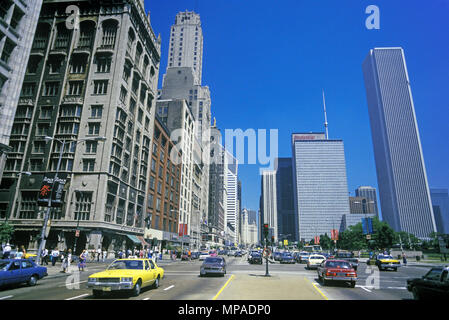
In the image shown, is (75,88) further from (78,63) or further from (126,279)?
(126,279)

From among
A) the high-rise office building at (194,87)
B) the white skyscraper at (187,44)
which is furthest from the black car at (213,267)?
the white skyscraper at (187,44)

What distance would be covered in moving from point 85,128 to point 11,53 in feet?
51.9

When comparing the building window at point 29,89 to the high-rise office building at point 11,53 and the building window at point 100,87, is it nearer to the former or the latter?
the building window at point 100,87

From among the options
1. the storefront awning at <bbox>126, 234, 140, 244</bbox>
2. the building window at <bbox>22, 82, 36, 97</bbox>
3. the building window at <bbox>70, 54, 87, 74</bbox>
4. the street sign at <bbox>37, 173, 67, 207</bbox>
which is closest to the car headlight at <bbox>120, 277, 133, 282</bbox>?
the street sign at <bbox>37, 173, 67, 207</bbox>

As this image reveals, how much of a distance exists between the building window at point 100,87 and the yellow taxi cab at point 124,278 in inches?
1623

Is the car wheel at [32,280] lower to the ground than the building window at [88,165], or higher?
lower

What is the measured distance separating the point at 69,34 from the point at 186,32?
117807 mm

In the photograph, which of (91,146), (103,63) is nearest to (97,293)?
(91,146)

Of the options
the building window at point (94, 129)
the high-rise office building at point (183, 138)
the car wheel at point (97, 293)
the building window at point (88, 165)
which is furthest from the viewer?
the high-rise office building at point (183, 138)

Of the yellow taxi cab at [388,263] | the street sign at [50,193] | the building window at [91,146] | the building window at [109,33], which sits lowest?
the yellow taxi cab at [388,263]

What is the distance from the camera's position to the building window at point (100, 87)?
4797cm

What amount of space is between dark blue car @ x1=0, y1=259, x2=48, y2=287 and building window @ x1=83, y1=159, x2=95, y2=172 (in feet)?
96.9

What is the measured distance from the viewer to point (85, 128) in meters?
45.9

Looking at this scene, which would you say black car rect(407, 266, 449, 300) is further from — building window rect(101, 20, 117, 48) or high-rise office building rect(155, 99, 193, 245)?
high-rise office building rect(155, 99, 193, 245)
